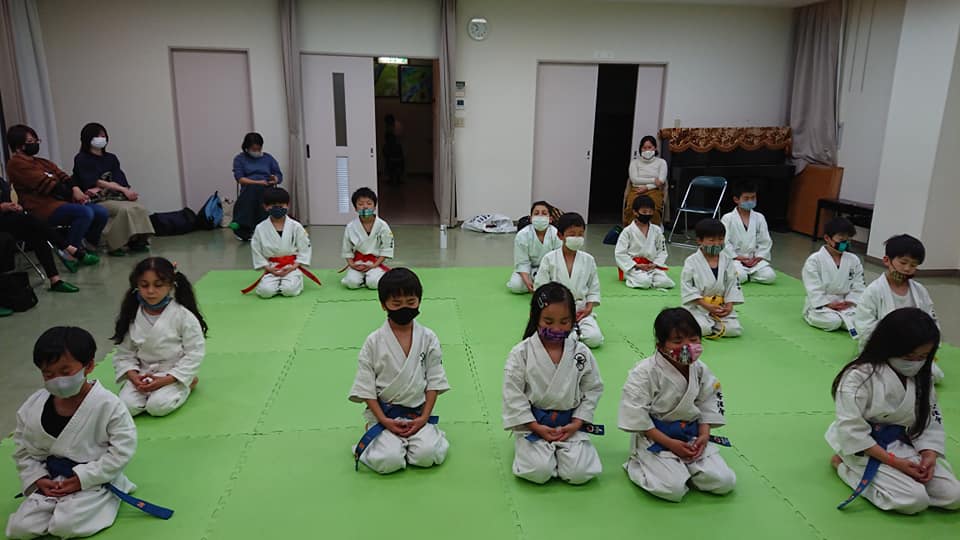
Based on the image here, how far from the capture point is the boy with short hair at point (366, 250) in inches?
240

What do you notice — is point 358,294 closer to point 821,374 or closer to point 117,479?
point 117,479

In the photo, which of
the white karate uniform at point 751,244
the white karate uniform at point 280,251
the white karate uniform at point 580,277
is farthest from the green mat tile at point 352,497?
the white karate uniform at point 751,244

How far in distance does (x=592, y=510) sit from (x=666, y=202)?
7.54 metres

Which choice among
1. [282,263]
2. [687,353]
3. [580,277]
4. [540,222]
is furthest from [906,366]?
[282,263]

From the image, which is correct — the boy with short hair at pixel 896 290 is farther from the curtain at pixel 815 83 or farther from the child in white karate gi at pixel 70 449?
the curtain at pixel 815 83

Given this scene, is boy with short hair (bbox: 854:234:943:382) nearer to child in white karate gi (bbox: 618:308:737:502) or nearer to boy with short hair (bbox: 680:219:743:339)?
boy with short hair (bbox: 680:219:743:339)

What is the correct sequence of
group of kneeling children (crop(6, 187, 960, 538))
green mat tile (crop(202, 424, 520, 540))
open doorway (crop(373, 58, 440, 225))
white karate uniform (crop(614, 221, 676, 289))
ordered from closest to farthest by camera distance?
group of kneeling children (crop(6, 187, 960, 538)) < green mat tile (crop(202, 424, 520, 540)) < white karate uniform (crop(614, 221, 676, 289)) < open doorway (crop(373, 58, 440, 225))

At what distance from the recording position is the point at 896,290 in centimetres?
423

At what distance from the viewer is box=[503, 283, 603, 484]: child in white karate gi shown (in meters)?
2.91

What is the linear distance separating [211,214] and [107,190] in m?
1.52

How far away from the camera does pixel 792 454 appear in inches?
129

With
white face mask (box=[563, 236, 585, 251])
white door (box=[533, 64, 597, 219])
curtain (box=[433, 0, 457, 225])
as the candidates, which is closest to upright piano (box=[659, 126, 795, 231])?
white door (box=[533, 64, 597, 219])

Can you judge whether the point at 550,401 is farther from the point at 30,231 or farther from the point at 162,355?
the point at 30,231

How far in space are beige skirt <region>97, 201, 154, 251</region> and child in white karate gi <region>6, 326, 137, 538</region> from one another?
5.44 m
